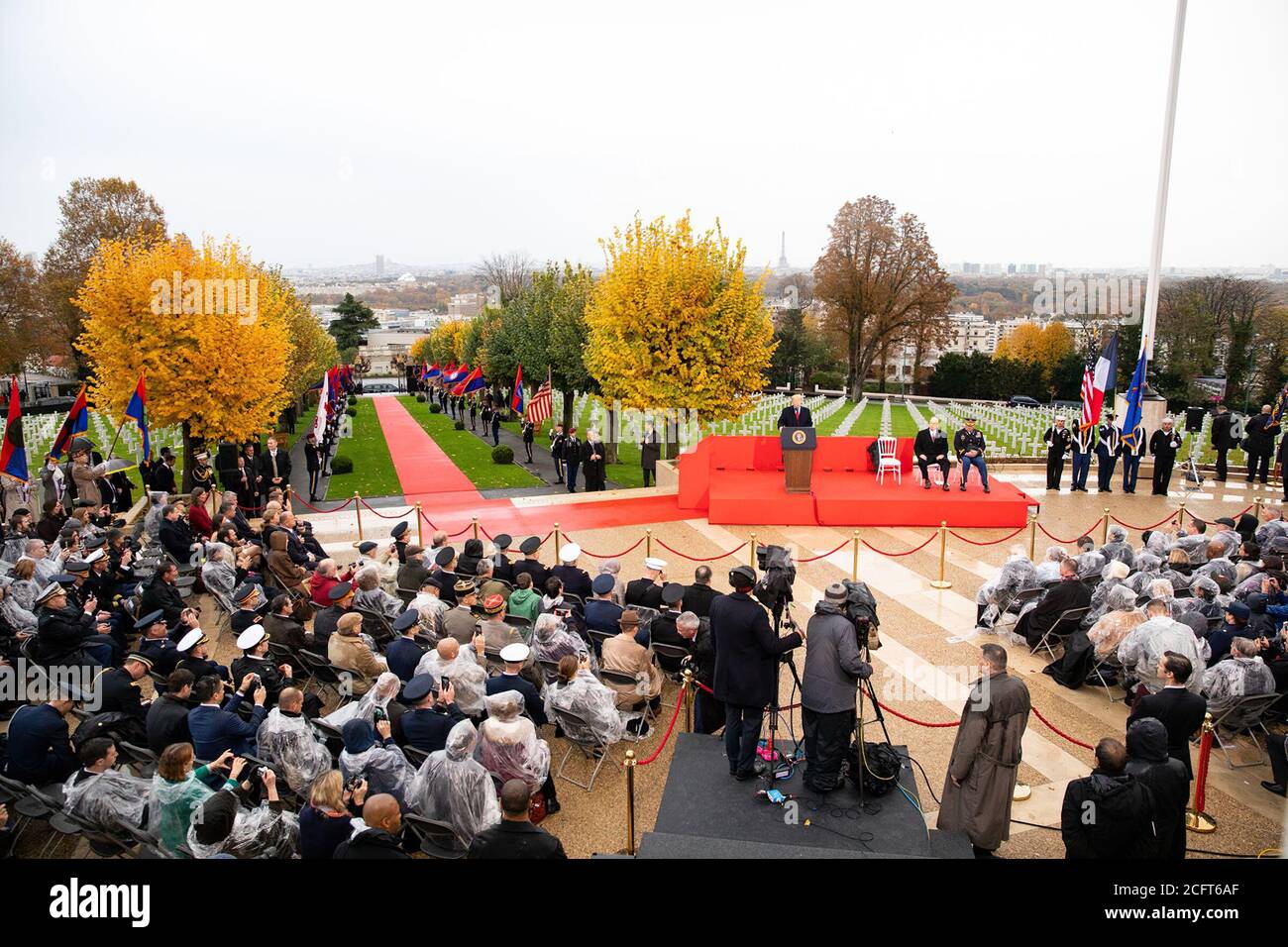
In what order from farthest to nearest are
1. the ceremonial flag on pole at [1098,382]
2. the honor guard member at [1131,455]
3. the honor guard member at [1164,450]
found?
the honor guard member at [1131,455]
the honor guard member at [1164,450]
the ceremonial flag on pole at [1098,382]

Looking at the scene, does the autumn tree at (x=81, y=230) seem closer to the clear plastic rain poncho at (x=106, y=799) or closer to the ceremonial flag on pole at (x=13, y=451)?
the ceremonial flag on pole at (x=13, y=451)

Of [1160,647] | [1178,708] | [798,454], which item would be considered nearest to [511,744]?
[1178,708]

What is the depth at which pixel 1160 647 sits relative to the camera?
7480 millimetres

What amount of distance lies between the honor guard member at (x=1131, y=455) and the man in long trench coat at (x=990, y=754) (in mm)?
15996

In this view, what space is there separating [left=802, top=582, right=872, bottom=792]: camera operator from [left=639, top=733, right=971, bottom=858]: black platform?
0.25 metres

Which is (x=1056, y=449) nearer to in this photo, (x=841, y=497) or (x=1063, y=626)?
(x=841, y=497)

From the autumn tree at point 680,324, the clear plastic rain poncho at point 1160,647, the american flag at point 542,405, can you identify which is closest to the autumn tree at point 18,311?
the american flag at point 542,405

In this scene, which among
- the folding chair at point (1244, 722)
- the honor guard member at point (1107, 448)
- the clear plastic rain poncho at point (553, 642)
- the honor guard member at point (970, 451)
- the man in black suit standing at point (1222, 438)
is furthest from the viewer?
the man in black suit standing at point (1222, 438)

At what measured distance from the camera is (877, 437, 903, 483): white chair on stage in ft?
57.3

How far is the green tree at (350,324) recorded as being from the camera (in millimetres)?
100562

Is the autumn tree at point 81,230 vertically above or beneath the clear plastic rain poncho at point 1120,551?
above

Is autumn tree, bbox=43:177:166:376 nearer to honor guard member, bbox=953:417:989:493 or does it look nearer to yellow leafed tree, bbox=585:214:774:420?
yellow leafed tree, bbox=585:214:774:420

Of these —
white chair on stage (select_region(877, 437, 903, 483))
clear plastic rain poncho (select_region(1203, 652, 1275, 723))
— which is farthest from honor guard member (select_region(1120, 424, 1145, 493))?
clear plastic rain poncho (select_region(1203, 652, 1275, 723))
